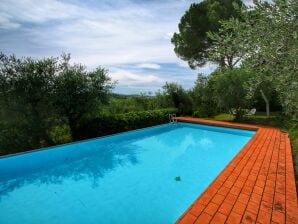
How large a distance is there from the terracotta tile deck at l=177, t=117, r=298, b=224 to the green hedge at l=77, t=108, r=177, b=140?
23.9 ft

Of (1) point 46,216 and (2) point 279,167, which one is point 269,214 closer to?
(2) point 279,167

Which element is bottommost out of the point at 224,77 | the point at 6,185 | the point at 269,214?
the point at 6,185

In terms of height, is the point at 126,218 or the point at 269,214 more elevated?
the point at 269,214

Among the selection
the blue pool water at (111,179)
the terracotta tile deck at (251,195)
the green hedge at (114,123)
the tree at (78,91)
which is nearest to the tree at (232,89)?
the blue pool water at (111,179)

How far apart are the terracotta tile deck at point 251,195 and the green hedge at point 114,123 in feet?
23.9

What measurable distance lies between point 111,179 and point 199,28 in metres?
16.0

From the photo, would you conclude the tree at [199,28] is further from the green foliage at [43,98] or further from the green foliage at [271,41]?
the green foliage at [271,41]

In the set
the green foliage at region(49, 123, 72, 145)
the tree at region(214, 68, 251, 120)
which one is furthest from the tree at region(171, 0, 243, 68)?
the green foliage at region(49, 123, 72, 145)

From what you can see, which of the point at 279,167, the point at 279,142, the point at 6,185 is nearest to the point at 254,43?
the point at 279,167

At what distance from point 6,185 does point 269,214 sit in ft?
22.1

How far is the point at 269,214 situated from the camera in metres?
3.17

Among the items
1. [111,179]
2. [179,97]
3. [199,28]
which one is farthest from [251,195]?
[199,28]

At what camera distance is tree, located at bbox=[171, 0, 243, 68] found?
651 inches

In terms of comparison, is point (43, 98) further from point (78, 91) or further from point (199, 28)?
point (199, 28)
